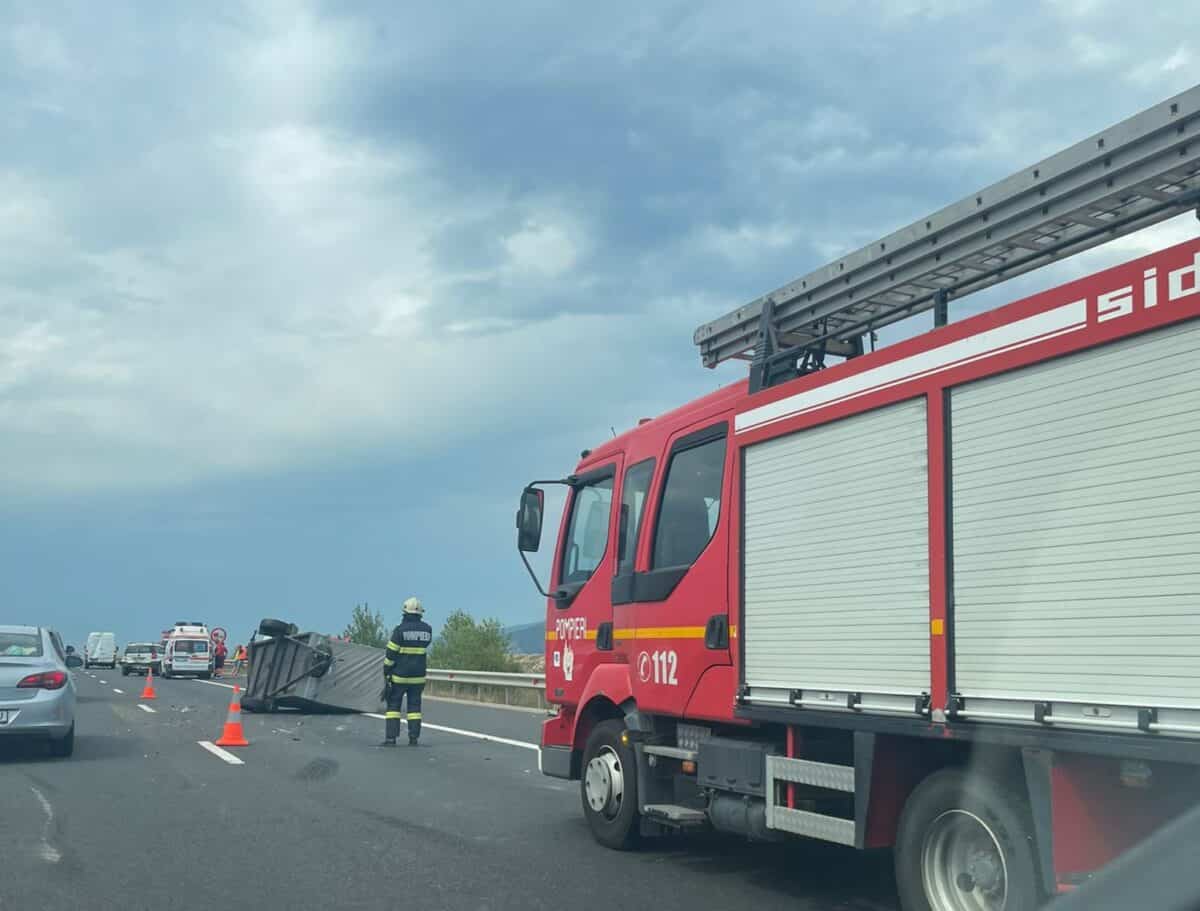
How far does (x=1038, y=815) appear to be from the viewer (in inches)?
186

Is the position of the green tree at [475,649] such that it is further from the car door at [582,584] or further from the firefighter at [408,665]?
the car door at [582,584]

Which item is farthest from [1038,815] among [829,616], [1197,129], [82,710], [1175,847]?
[82,710]

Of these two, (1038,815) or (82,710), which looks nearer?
(1038,815)

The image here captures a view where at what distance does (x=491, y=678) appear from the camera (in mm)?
24516

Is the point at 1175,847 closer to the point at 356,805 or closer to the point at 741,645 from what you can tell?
the point at 741,645

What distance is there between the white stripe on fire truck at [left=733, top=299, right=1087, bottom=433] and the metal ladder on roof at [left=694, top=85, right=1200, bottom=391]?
19.2 inches

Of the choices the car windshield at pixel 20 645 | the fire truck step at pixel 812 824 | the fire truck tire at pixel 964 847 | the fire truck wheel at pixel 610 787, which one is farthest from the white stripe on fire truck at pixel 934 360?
the car windshield at pixel 20 645

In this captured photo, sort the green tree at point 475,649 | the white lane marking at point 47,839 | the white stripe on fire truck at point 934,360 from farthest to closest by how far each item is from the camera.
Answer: the green tree at point 475,649 → the white lane marking at point 47,839 → the white stripe on fire truck at point 934,360

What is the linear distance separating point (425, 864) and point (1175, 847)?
22.1 feet

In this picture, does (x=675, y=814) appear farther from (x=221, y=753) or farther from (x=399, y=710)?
(x=221, y=753)

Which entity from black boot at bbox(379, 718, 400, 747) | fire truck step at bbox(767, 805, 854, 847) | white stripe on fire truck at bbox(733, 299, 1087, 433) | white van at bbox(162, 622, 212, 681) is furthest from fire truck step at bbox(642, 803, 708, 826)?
white van at bbox(162, 622, 212, 681)

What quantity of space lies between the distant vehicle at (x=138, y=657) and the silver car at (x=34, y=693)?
4470 centimetres

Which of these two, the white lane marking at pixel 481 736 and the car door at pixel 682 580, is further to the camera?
the white lane marking at pixel 481 736

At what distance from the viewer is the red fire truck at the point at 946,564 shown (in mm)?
4461
